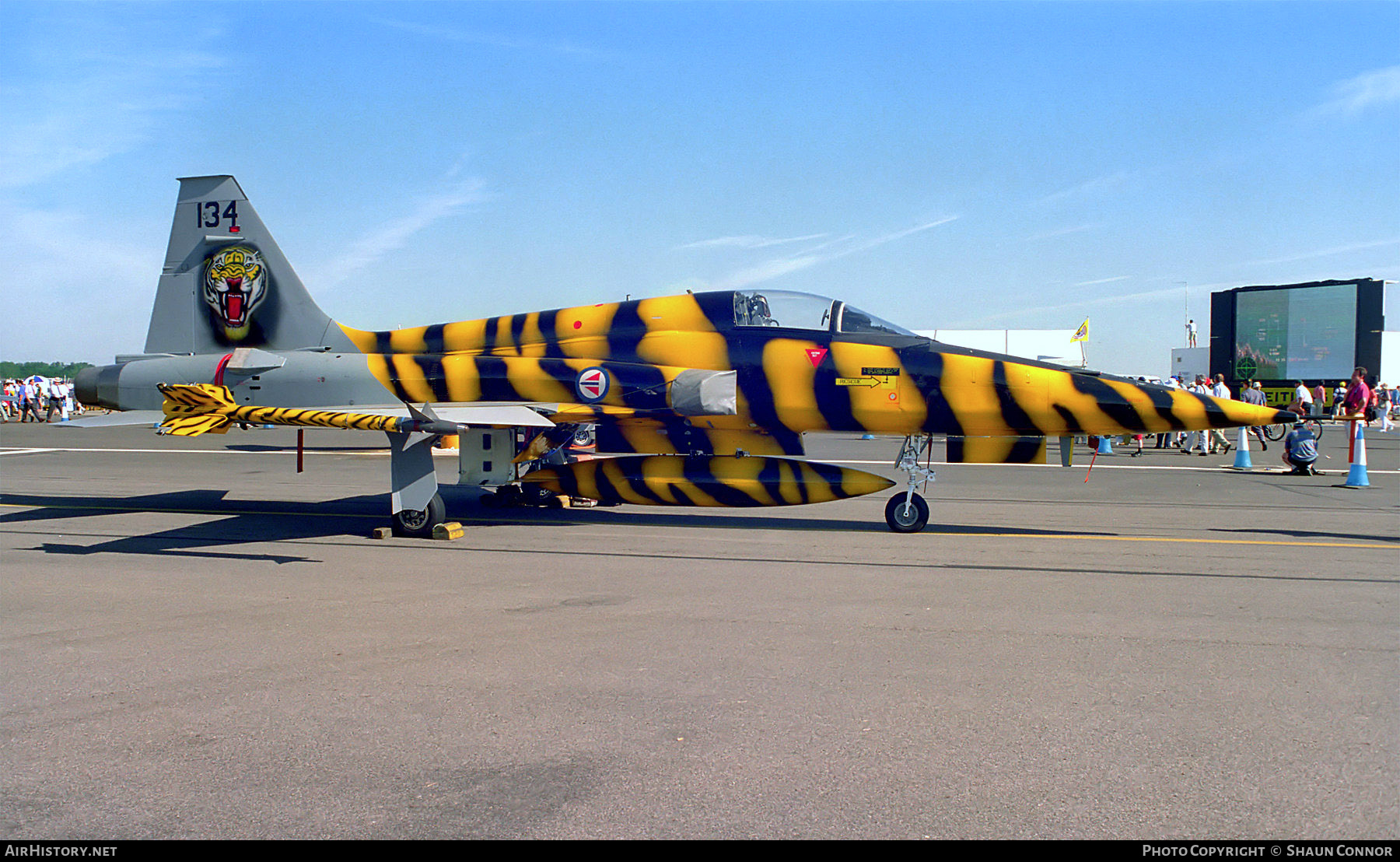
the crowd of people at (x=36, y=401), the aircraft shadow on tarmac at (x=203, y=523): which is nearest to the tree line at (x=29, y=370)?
the crowd of people at (x=36, y=401)

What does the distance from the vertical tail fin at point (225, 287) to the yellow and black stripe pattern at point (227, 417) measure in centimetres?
281

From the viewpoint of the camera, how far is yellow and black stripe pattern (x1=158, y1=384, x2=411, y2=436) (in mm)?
10211

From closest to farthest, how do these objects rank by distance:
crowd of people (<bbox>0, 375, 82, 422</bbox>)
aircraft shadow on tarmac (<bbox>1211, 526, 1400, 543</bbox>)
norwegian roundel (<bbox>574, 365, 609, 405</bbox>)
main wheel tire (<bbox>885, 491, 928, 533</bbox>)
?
aircraft shadow on tarmac (<bbox>1211, 526, 1400, 543</bbox>)
main wheel tire (<bbox>885, 491, 928, 533</bbox>)
norwegian roundel (<bbox>574, 365, 609, 405</bbox>)
crowd of people (<bbox>0, 375, 82, 422</bbox>)

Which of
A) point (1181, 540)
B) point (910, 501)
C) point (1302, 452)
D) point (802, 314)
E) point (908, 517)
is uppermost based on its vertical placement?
point (802, 314)

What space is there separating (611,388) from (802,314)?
235 centimetres

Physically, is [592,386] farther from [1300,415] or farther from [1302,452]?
[1302,452]

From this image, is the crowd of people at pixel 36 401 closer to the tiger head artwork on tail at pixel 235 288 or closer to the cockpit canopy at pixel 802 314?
the tiger head artwork on tail at pixel 235 288

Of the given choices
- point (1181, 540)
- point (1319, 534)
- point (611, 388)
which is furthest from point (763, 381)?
point (1319, 534)

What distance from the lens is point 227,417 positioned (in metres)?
10.4

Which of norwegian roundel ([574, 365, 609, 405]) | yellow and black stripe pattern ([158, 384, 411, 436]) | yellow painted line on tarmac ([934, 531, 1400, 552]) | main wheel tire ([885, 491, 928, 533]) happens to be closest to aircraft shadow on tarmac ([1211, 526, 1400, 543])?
yellow painted line on tarmac ([934, 531, 1400, 552])

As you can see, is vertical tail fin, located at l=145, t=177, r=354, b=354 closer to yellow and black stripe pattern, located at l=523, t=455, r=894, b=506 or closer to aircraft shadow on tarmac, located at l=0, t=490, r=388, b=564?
aircraft shadow on tarmac, located at l=0, t=490, r=388, b=564

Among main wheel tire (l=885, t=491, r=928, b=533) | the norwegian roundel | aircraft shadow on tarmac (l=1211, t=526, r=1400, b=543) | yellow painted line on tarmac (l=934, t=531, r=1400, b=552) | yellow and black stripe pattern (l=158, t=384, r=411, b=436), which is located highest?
the norwegian roundel

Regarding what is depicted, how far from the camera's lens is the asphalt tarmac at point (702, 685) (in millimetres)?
3713

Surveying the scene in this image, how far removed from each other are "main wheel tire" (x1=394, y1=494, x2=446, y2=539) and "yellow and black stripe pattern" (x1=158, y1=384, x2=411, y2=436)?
97 cm
